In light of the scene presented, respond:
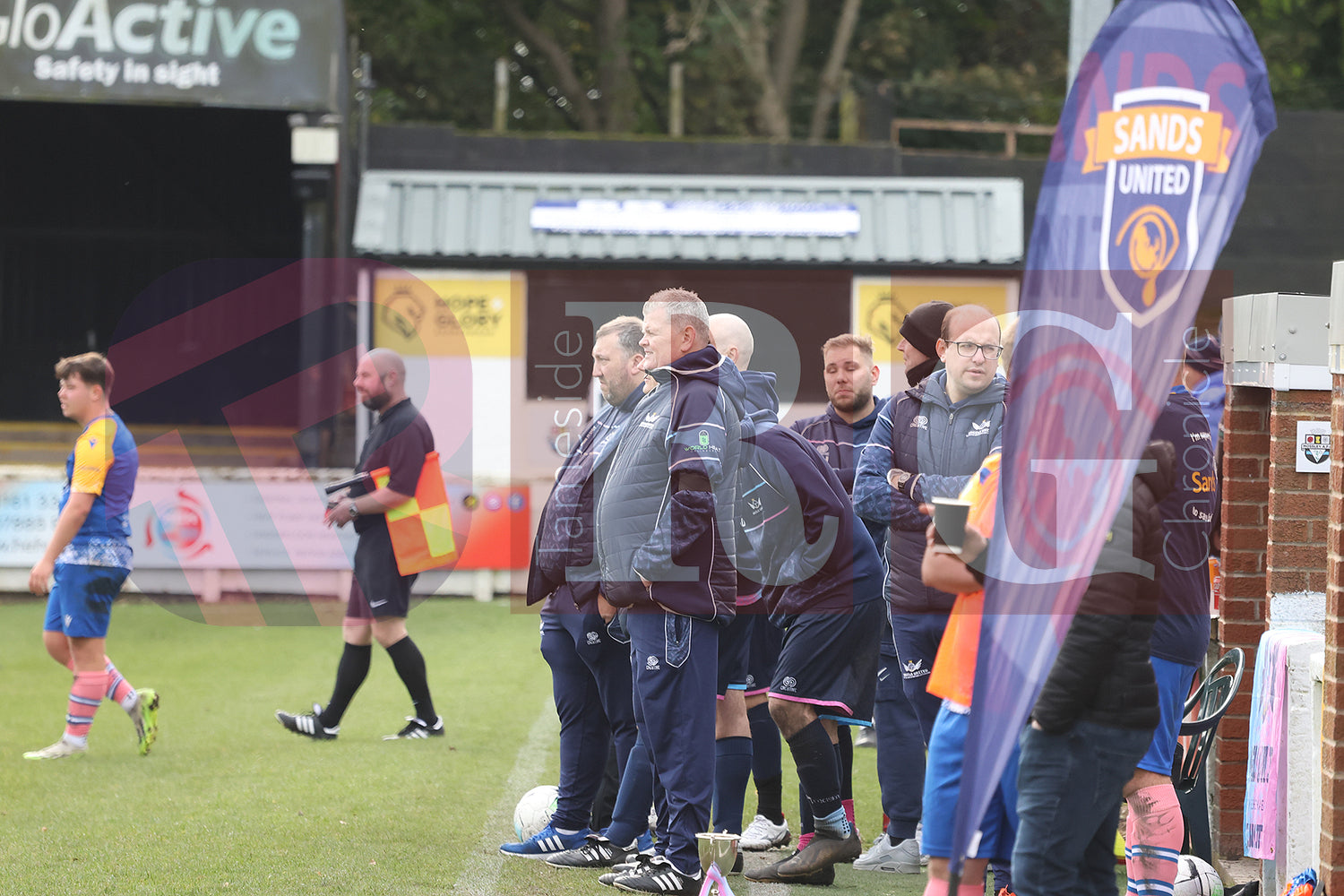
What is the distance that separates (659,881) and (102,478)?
3.91 meters

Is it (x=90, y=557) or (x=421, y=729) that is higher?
(x=90, y=557)

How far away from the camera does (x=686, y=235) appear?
15867 mm

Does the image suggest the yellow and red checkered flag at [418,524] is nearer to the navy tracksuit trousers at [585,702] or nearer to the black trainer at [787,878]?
the navy tracksuit trousers at [585,702]

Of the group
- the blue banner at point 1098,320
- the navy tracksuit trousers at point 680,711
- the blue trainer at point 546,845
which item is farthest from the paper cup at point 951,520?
the blue trainer at point 546,845

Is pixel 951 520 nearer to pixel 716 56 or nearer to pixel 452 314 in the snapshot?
pixel 452 314

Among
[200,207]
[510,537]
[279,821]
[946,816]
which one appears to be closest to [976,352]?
[946,816]

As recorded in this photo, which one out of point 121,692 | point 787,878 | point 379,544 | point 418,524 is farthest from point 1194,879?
point 121,692

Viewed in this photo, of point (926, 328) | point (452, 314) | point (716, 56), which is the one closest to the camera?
point (926, 328)

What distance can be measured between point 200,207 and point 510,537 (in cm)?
1089

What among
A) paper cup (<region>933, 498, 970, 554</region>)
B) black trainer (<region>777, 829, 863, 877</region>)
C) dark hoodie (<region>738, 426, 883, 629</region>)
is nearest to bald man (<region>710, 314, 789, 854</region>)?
dark hoodie (<region>738, 426, 883, 629</region>)

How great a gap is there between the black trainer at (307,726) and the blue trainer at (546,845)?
2.44 meters

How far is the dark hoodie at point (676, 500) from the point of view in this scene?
4.89 m

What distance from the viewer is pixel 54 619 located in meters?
7.53

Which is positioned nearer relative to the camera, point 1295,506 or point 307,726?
point 1295,506
